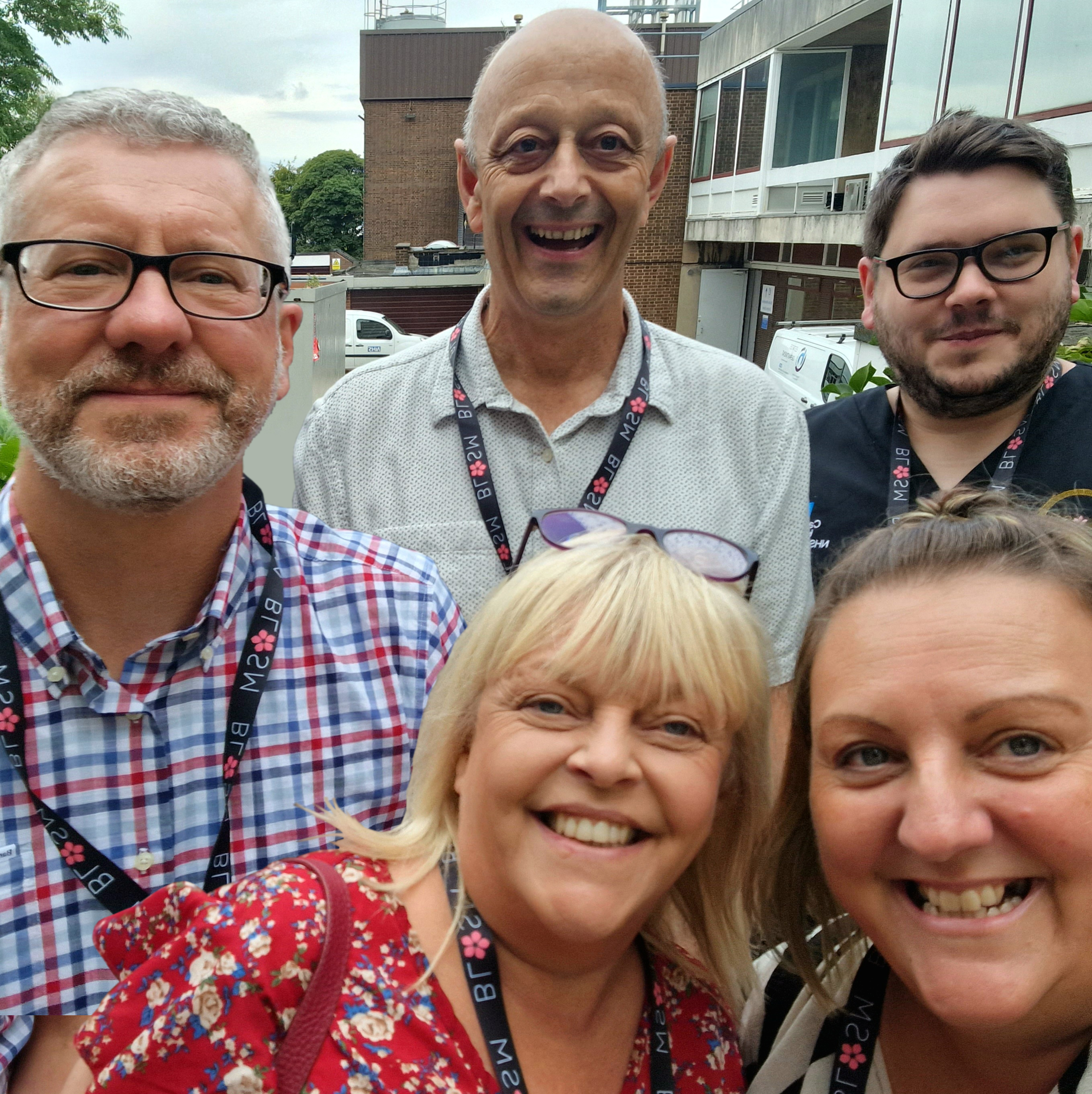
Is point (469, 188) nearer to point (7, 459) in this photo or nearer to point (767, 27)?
point (7, 459)

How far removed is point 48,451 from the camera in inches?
72.5

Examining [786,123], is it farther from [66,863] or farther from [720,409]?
[66,863]

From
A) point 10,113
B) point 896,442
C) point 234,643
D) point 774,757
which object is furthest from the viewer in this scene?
point 10,113

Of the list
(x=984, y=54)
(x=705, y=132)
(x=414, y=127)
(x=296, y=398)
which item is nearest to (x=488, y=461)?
(x=296, y=398)

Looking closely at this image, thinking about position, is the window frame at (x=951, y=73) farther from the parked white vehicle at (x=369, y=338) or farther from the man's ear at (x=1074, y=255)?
the parked white vehicle at (x=369, y=338)

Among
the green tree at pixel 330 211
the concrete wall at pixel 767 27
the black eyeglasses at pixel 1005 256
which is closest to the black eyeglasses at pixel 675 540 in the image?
the black eyeglasses at pixel 1005 256

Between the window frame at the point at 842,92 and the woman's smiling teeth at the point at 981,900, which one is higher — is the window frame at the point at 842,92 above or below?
above

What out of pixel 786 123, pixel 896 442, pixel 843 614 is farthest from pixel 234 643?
pixel 786 123

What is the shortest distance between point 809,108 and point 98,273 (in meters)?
20.7

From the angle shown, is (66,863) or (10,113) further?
(10,113)

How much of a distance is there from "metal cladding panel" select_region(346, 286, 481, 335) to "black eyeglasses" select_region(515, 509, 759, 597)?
94.7ft

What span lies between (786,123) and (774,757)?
67.8ft

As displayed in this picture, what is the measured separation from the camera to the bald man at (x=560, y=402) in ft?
8.57

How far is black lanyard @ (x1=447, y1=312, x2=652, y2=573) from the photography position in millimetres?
2615
